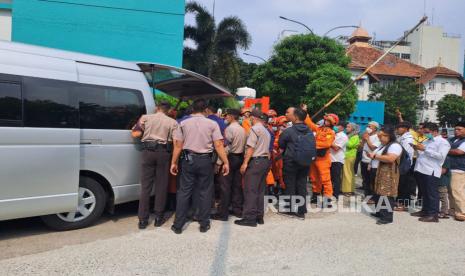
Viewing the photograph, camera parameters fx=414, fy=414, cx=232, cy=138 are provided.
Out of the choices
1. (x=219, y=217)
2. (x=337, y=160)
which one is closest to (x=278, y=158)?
(x=337, y=160)

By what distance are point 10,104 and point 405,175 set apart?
6601mm

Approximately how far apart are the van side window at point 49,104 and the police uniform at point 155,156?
36.5 inches

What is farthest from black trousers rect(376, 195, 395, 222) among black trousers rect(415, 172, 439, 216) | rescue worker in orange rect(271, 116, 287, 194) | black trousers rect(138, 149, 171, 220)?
black trousers rect(138, 149, 171, 220)

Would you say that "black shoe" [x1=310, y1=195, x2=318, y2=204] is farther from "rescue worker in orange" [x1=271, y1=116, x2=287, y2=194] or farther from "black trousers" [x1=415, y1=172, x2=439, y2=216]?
"black trousers" [x1=415, y1=172, x2=439, y2=216]

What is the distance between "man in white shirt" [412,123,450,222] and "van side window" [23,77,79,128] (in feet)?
17.6

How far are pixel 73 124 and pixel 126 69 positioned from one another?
121 cm

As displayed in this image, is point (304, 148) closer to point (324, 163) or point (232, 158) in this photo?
point (232, 158)

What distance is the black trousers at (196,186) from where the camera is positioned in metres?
5.47

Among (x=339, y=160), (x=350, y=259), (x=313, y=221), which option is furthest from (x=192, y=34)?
(x=350, y=259)

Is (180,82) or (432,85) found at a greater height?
(432,85)

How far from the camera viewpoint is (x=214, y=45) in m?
26.1

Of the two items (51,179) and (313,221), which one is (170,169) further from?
(313,221)

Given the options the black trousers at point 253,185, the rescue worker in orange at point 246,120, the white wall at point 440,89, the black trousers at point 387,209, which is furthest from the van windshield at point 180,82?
the white wall at point 440,89

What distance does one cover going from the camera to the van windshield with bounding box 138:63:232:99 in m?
6.11
